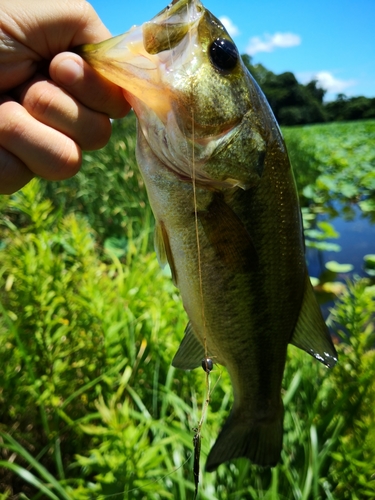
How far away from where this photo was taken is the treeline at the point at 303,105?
57.9m

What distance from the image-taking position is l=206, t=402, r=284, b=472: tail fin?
1.52 meters

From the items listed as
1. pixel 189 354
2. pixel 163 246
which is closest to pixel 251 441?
pixel 189 354

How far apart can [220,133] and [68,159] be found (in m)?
0.52

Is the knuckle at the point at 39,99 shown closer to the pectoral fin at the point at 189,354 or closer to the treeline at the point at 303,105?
the pectoral fin at the point at 189,354

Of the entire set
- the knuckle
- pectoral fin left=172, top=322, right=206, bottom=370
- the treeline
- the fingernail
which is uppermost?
the treeline

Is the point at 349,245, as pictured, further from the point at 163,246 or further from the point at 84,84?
the point at 84,84

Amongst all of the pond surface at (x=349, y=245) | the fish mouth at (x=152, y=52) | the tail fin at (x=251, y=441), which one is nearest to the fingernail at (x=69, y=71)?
the fish mouth at (x=152, y=52)

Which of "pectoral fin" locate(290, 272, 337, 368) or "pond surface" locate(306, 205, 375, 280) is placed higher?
"pectoral fin" locate(290, 272, 337, 368)

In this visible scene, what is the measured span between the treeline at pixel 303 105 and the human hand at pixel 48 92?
60.3 metres

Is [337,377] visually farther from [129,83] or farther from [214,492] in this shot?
[129,83]

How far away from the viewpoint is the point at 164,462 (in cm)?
207

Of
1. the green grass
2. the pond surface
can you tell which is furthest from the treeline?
the green grass

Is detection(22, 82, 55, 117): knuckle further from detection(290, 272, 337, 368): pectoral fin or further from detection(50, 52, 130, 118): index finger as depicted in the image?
detection(290, 272, 337, 368): pectoral fin

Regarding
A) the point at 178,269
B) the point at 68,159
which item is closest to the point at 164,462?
the point at 178,269
